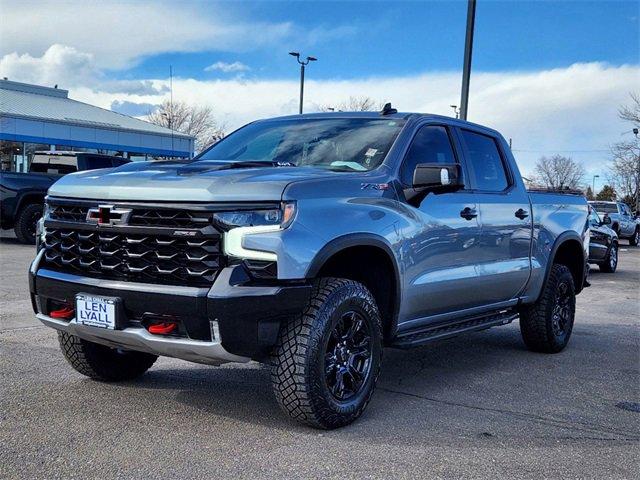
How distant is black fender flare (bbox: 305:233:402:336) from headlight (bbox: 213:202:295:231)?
0.27 metres

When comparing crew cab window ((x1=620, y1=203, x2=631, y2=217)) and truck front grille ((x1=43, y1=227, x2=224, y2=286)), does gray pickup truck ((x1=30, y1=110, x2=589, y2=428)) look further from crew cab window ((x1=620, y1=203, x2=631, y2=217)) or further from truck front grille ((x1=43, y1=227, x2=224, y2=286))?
crew cab window ((x1=620, y1=203, x2=631, y2=217))

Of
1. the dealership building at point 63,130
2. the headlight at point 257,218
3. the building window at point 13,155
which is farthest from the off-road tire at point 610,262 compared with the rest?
the building window at point 13,155

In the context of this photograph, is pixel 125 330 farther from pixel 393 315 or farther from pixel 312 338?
pixel 393 315

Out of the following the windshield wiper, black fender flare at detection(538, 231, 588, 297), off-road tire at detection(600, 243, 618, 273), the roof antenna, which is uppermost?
the roof antenna

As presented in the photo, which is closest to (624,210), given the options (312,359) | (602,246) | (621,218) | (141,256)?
(621,218)

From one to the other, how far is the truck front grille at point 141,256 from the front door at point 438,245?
4.67 ft

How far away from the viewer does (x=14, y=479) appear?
3430 millimetres

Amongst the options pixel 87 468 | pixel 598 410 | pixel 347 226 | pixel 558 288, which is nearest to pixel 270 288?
pixel 347 226

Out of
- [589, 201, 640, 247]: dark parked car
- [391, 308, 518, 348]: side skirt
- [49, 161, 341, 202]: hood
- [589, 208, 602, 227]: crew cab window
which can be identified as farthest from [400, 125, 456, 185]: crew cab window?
[589, 201, 640, 247]: dark parked car

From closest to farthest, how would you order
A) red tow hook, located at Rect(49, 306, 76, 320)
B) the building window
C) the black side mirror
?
1. red tow hook, located at Rect(49, 306, 76, 320)
2. the black side mirror
3. the building window

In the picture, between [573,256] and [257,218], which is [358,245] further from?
[573,256]

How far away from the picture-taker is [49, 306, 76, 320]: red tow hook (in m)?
4.42

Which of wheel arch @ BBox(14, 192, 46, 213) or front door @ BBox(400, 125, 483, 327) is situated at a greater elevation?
front door @ BBox(400, 125, 483, 327)

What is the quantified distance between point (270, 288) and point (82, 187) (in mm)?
1375
